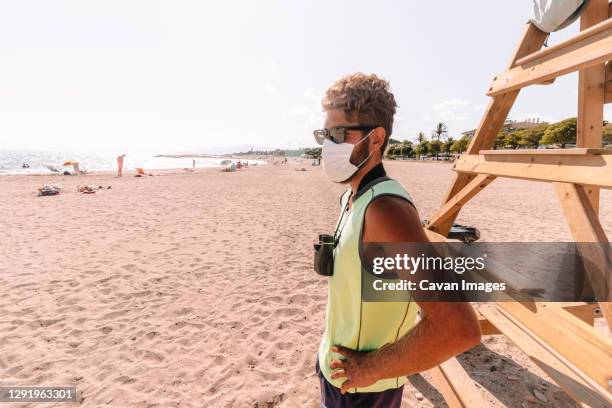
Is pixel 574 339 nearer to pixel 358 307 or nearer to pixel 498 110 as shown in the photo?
pixel 358 307

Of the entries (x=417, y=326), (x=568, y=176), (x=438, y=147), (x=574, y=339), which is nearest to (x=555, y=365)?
(x=574, y=339)

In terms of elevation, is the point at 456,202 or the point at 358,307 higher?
the point at 456,202

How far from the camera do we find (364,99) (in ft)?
4.41

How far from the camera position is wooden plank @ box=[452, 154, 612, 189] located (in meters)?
1.32

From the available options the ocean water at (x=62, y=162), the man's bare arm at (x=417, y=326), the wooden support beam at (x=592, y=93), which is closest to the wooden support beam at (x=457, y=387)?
the man's bare arm at (x=417, y=326)

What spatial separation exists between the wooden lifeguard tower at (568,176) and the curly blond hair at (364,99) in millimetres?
936

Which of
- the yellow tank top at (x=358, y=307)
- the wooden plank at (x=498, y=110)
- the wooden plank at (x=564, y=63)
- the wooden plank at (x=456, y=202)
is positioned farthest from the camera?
the wooden plank at (x=456, y=202)

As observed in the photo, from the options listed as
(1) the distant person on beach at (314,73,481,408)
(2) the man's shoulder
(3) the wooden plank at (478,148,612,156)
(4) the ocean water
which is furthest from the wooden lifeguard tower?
(4) the ocean water

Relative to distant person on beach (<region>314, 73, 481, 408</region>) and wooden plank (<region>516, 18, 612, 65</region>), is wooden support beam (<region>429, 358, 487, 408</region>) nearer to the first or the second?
distant person on beach (<region>314, 73, 481, 408</region>)

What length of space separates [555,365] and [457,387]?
702mm

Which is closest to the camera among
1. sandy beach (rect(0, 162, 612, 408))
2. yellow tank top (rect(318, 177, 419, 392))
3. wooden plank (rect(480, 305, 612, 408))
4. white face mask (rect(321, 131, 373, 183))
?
yellow tank top (rect(318, 177, 419, 392))

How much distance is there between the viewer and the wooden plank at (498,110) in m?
2.15

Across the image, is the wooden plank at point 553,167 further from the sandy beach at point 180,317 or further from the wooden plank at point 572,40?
the sandy beach at point 180,317

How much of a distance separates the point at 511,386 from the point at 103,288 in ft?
20.7
